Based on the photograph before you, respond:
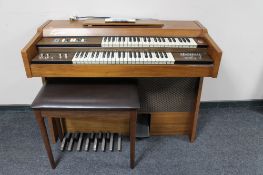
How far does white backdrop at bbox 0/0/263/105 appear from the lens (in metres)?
1.65

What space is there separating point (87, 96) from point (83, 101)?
45 mm

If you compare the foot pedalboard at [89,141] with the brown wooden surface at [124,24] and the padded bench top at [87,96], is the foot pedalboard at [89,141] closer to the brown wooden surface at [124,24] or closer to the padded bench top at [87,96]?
the padded bench top at [87,96]

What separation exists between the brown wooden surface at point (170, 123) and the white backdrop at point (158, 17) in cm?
43

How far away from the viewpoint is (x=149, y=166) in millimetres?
1585

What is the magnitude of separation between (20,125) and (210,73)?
59.4 inches

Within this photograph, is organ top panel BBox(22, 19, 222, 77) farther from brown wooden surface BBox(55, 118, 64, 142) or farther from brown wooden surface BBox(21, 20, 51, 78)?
brown wooden surface BBox(55, 118, 64, 142)

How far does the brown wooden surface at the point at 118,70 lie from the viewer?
1.32 meters

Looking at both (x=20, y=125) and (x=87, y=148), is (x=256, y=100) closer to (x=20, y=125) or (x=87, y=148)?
(x=87, y=148)

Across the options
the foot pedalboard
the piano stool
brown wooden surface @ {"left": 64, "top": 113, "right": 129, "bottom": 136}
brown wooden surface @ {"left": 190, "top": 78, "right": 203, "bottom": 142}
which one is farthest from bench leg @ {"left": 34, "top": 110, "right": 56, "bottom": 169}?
brown wooden surface @ {"left": 190, "top": 78, "right": 203, "bottom": 142}

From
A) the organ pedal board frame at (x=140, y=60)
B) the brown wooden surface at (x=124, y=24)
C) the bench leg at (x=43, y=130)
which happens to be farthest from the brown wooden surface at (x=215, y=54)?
the bench leg at (x=43, y=130)

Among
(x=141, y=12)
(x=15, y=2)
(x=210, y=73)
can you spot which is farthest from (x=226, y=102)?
(x=15, y=2)

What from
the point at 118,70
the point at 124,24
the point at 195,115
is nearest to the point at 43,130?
the point at 118,70

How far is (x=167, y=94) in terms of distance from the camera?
1671 mm

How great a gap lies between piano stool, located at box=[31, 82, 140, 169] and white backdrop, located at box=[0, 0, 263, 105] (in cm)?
58
